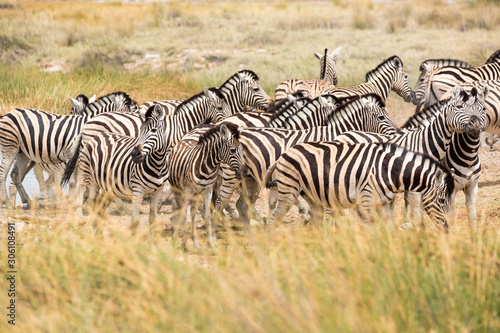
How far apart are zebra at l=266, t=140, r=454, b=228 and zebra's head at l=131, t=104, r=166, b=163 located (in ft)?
4.47

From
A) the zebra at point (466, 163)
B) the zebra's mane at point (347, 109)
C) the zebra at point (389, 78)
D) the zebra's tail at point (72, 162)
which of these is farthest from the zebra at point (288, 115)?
the zebra at point (389, 78)

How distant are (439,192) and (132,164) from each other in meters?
3.46

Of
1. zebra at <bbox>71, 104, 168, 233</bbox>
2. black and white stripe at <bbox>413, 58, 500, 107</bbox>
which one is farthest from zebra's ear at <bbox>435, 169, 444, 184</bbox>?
black and white stripe at <bbox>413, 58, 500, 107</bbox>

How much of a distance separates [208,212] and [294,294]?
13.8 ft

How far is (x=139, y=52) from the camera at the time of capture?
23953 mm

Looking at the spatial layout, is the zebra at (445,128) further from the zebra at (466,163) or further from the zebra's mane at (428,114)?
the zebra's mane at (428,114)

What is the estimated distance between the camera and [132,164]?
7840 mm

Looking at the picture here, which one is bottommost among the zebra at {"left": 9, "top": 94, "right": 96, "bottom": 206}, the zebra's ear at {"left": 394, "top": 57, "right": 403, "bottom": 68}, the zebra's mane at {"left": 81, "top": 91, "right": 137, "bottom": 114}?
the zebra at {"left": 9, "top": 94, "right": 96, "bottom": 206}

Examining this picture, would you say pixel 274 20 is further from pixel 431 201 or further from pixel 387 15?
pixel 431 201

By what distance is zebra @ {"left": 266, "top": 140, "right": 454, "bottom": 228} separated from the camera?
6758 millimetres

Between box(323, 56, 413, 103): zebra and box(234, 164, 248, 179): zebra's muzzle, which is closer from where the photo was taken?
box(234, 164, 248, 179): zebra's muzzle

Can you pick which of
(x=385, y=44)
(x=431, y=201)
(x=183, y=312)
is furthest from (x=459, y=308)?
(x=385, y=44)

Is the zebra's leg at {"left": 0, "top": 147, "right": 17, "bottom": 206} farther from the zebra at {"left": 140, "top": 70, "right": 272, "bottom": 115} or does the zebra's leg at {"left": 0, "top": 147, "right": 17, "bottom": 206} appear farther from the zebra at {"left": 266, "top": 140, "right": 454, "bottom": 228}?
the zebra at {"left": 266, "top": 140, "right": 454, "bottom": 228}

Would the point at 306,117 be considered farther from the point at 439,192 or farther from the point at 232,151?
the point at 439,192
